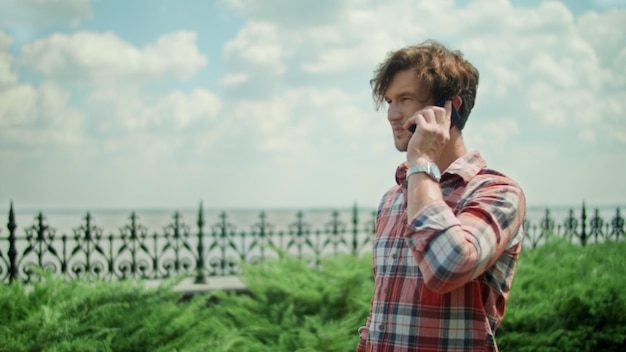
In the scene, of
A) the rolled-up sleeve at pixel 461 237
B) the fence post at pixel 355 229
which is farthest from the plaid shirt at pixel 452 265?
the fence post at pixel 355 229

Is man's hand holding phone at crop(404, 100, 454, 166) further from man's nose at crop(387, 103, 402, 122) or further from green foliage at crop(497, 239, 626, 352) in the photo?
green foliage at crop(497, 239, 626, 352)

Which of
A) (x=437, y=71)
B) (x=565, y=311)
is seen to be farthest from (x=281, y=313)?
(x=437, y=71)

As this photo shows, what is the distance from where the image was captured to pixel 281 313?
5469 mm

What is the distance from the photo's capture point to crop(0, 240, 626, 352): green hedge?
4285mm

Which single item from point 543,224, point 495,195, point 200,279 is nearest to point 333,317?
point 200,279

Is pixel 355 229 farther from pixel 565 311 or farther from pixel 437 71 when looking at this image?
pixel 437 71

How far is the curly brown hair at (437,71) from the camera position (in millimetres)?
2064

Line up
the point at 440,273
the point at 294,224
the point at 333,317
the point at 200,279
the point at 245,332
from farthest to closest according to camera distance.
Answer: the point at 294,224 → the point at 200,279 → the point at 333,317 → the point at 245,332 → the point at 440,273

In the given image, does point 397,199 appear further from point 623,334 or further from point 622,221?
point 622,221

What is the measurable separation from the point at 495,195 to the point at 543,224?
34.4ft

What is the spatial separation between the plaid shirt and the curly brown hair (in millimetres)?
217

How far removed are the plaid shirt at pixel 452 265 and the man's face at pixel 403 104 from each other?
0.60ft

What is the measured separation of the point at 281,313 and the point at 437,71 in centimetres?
380

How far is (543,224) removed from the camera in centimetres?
1170
